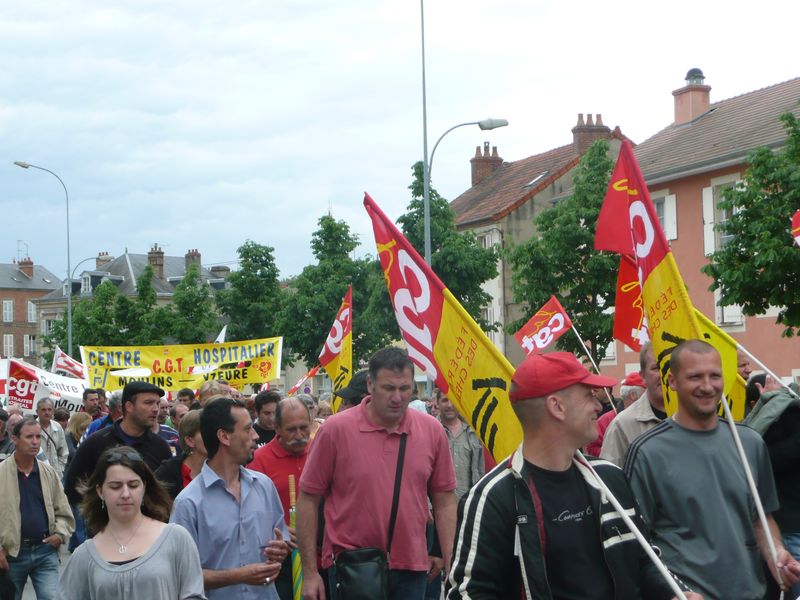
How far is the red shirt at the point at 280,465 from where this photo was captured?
7.48 metres

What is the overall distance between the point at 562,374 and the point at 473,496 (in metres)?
0.47

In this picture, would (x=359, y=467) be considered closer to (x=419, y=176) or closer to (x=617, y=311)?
(x=617, y=311)

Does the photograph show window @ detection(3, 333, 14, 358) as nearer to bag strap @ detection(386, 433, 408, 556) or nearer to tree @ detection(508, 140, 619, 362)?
tree @ detection(508, 140, 619, 362)

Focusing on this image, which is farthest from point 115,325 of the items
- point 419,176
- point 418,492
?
point 418,492

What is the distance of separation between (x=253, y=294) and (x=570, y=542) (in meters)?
59.0

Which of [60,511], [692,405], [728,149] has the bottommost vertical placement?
[60,511]

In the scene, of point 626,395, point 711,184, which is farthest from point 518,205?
point 626,395

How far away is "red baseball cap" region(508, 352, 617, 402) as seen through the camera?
405 centimetres

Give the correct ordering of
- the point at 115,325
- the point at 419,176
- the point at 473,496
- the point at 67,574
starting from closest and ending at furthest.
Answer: the point at 473,496
the point at 67,574
the point at 419,176
the point at 115,325

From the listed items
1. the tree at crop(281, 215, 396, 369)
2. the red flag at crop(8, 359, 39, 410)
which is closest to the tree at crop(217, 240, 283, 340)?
the tree at crop(281, 215, 396, 369)

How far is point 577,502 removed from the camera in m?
3.96

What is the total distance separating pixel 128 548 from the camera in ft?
17.2

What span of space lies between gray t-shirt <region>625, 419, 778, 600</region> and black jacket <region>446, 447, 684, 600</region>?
119cm

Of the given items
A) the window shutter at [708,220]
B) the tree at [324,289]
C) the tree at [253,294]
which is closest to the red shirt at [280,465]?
the window shutter at [708,220]
